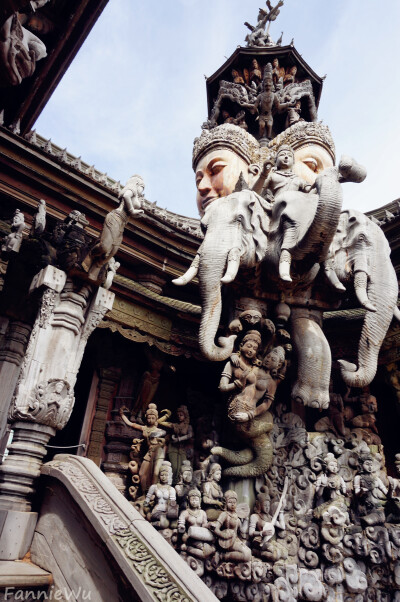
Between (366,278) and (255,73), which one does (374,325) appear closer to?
(366,278)

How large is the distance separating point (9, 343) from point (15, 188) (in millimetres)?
2086

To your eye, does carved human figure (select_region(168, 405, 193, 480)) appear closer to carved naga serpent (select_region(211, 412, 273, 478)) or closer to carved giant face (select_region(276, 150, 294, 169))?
carved naga serpent (select_region(211, 412, 273, 478))

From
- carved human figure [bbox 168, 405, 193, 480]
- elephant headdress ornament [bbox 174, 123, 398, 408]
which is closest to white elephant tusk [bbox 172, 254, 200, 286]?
elephant headdress ornament [bbox 174, 123, 398, 408]

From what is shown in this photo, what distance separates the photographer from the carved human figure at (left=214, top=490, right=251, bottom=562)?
13.7ft

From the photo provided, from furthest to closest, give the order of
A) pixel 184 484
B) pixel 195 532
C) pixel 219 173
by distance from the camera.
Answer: pixel 219 173, pixel 184 484, pixel 195 532

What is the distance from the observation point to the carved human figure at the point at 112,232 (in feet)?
13.3

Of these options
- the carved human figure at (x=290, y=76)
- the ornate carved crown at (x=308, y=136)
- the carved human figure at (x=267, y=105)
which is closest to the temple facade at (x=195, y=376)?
the ornate carved crown at (x=308, y=136)

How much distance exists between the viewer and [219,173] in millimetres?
7176

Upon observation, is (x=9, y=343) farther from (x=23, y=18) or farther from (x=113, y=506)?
(x=23, y=18)

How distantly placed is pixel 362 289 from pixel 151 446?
10.6 ft

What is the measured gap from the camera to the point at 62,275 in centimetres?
402

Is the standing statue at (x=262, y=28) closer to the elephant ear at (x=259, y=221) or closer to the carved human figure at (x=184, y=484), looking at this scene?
the elephant ear at (x=259, y=221)

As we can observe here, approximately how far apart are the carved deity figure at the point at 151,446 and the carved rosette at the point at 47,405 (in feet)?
5.69

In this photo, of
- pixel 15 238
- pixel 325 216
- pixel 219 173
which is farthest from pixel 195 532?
pixel 219 173
